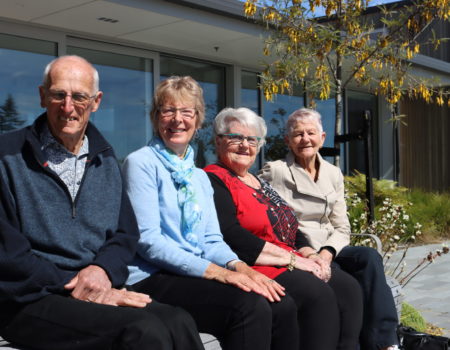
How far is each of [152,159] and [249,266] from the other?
831 millimetres

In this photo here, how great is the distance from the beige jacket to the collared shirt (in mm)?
1694

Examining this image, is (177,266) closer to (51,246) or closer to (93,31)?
(51,246)

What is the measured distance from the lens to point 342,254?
390 cm

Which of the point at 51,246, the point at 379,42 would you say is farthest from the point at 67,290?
the point at 379,42

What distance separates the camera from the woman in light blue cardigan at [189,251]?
8.72ft

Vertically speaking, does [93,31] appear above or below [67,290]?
above

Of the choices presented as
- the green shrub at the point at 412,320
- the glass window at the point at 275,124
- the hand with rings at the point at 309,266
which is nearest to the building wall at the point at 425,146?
the glass window at the point at 275,124

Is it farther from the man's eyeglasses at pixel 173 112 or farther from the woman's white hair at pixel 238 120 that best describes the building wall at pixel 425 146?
the man's eyeglasses at pixel 173 112

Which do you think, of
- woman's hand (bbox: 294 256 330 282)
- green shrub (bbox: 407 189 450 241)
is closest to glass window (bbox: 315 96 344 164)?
green shrub (bbox: 407 189 450 241)

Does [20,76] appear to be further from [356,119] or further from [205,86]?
[356,119]

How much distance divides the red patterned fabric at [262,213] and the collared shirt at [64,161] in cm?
102

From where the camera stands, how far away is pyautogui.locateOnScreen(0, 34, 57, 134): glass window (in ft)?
26.4

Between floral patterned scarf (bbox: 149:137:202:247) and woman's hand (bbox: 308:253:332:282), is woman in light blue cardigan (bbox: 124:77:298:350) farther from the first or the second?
woman's hand (bbox: 308:253:332:282)

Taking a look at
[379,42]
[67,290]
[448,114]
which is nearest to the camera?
[67,290]
